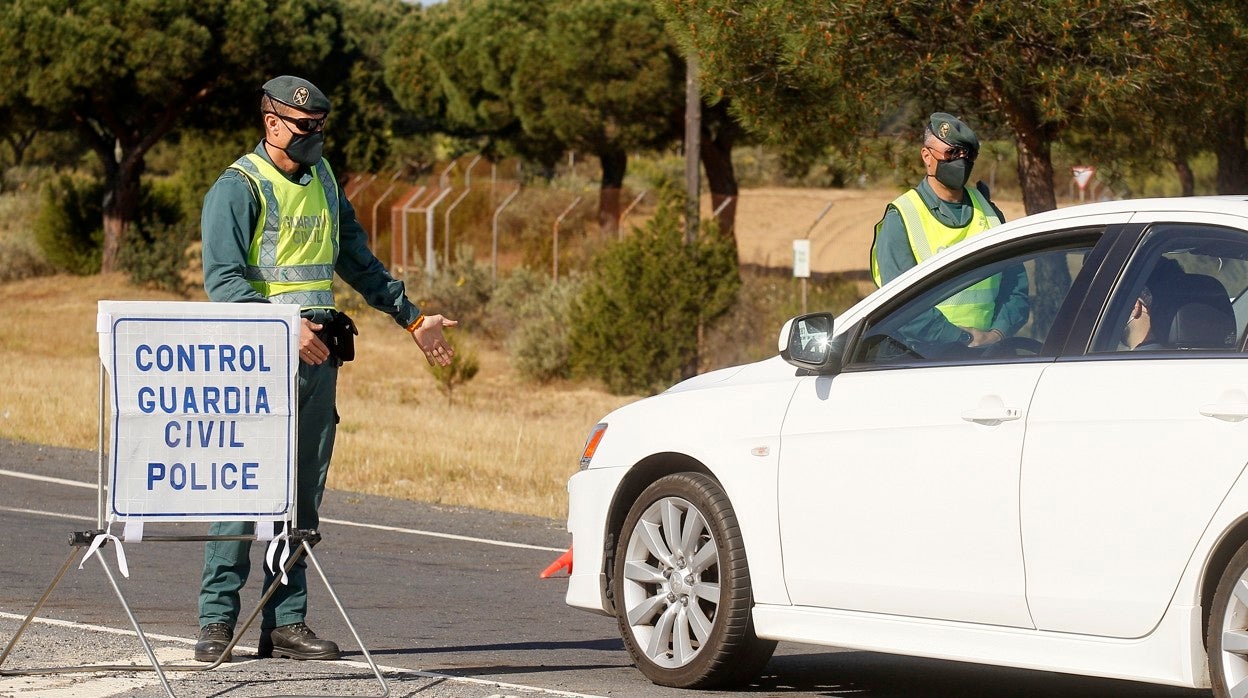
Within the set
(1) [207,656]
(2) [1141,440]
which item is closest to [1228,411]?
(2) [1141,440]

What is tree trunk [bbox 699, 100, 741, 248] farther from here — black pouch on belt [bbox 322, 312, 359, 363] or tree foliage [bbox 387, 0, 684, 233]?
black pouch on belt [bbox 322, 312, 359, 363]

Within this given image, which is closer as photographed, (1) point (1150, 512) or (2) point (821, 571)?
(1) point (1150, 512)

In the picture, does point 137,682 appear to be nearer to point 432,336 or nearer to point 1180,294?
point 432,336

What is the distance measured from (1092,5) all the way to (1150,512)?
28.8ft

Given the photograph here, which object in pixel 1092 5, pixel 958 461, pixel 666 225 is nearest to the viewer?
pixel 958 461

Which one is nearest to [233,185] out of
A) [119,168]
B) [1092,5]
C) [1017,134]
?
[1092,5]

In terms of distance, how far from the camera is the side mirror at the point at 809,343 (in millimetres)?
6109

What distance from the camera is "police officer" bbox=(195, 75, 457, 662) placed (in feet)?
20.9

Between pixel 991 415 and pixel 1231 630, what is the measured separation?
3.02 ft

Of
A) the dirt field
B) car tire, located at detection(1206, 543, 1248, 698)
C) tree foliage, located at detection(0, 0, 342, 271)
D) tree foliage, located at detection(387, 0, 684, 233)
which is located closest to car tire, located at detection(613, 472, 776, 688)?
car tire, located at detection(1206, 543, 1248, 698)

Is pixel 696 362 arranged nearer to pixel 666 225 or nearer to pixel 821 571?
pixel 666 225

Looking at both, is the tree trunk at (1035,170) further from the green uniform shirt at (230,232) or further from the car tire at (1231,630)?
the car tire at (1231,630)

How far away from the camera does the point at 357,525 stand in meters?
11.7

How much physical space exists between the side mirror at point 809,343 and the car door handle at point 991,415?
0.67 meters
